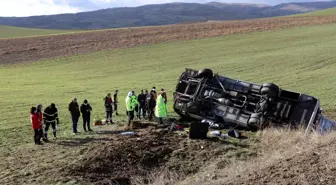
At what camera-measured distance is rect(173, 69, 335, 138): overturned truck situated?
15.1 m

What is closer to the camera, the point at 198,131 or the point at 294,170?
the point at 294,170

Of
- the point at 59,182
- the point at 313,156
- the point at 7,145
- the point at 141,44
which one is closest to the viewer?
the point at 313,156

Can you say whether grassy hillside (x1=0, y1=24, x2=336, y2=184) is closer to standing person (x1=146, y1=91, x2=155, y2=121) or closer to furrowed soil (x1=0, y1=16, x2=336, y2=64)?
standing person (x1=146, y1=91, x2=155, y2=121)

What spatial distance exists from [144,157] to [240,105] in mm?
5471

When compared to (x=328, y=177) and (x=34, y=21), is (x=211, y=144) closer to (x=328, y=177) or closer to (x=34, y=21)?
(x=328, y=177)

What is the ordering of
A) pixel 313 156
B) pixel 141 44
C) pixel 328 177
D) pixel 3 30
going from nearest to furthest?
pixel 328 177
pixel 313 156
pixel 141 44
pixel 3 30

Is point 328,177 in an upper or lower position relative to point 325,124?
upper

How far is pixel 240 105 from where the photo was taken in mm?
16750

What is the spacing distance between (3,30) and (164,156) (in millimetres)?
88282

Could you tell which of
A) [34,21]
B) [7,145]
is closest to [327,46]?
[7,145]

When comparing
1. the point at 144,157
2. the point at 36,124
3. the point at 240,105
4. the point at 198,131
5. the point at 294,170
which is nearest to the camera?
the point at 294,170

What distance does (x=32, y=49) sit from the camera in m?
51.4

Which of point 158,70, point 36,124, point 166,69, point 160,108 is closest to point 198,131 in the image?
point 160,108

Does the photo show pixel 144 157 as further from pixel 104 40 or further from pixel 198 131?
pixel 104 40
